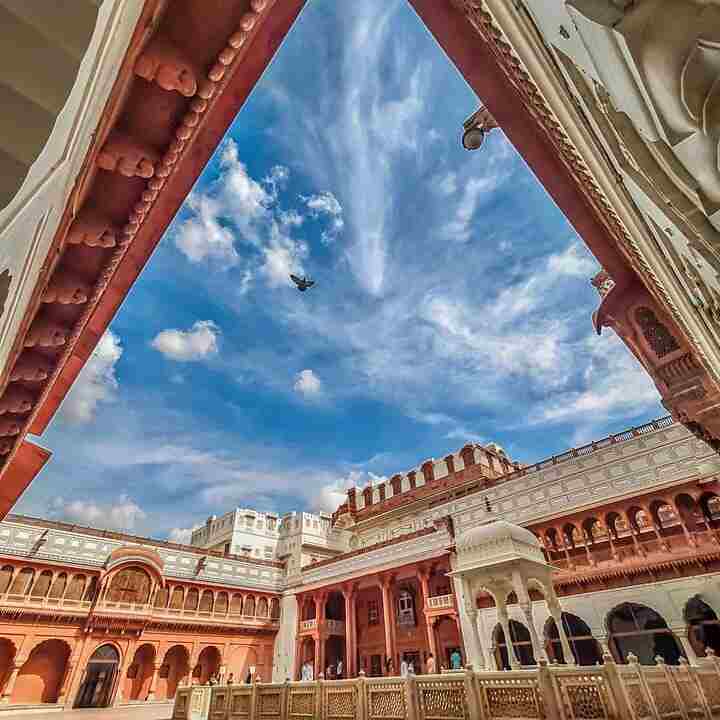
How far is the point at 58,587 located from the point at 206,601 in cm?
739

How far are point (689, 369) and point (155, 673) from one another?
25.7 m

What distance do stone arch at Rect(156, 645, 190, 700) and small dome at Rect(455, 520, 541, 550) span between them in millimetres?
19681

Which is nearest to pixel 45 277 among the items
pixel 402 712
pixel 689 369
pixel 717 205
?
pixel 717 205

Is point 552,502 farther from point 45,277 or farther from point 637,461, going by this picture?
point 45,277

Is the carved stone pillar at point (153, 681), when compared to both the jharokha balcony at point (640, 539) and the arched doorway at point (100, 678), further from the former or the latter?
the jharokha balcony at point (640, 539)

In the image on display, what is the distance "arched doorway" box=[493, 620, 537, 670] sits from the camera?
15685mm

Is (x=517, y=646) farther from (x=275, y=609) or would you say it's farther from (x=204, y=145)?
(x=204, y=145)

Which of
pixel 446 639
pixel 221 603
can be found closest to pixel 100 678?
Result: pixel 221 603

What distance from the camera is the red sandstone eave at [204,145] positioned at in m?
3.47

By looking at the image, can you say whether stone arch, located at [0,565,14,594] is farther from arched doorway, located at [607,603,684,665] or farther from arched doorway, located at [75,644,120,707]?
arched doorway, located at [607,603,684,665]

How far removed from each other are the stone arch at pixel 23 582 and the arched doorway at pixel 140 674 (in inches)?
247

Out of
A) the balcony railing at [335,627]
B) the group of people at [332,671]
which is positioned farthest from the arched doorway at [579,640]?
the balcony railing at [335,627]

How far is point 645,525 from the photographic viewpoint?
14.8m

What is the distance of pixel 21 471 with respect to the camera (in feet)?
21.7
